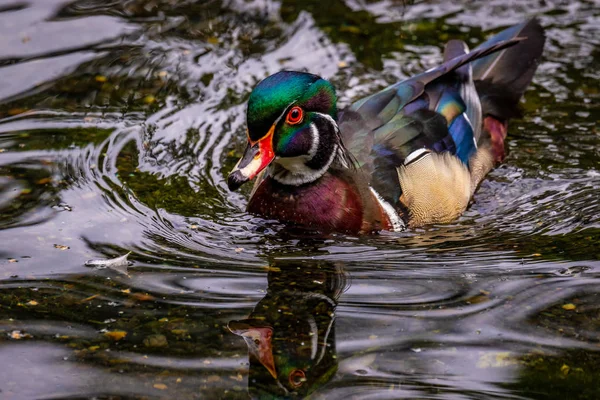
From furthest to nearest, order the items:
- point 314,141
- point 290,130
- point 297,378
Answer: point 314,141 < point 290,130 < point 297,378

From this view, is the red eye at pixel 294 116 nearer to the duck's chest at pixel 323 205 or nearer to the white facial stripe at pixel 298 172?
the white facial stripe at pixel 298 172

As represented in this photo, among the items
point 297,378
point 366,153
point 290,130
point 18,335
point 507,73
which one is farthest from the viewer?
point 507,73

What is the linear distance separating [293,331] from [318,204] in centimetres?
164

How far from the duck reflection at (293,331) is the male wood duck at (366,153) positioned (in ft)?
2.46

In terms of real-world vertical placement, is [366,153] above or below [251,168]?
below

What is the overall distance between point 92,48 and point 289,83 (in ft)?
12.5

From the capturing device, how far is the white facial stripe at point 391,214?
6.87 metres

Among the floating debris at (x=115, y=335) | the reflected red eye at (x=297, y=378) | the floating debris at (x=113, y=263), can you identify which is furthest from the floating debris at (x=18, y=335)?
the reflected red eye at (x=297, y=378)

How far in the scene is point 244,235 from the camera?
265 inches

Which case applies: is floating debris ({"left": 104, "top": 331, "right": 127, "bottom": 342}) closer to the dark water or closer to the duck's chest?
the dark water

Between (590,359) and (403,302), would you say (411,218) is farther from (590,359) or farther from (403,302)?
(590,359)

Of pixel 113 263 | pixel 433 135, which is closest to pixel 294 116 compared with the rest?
pixel 433 135

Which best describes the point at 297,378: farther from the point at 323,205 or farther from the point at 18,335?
the point at 323,205

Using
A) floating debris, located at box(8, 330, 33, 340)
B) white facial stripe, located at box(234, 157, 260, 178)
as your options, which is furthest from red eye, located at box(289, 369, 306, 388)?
white facial stripe, located at box(234, 157, 260, 178)
